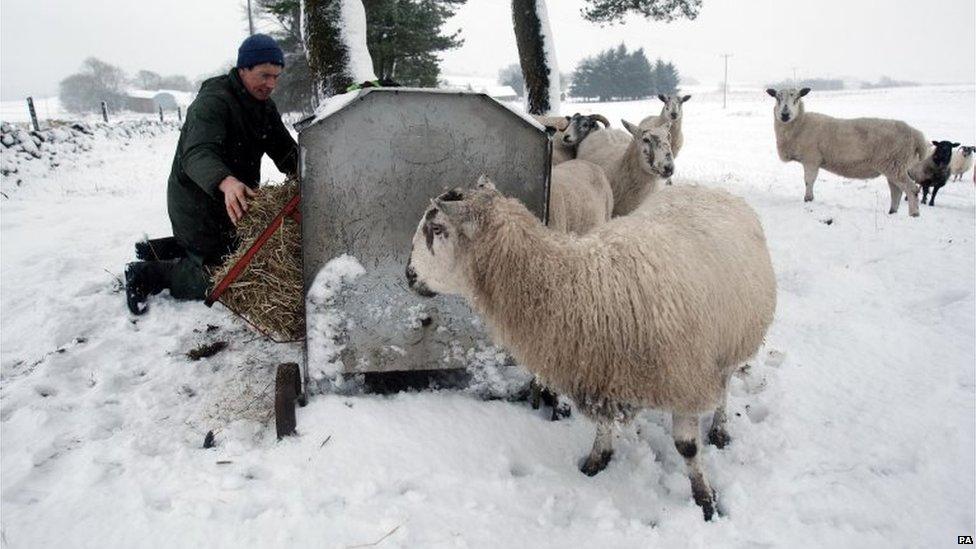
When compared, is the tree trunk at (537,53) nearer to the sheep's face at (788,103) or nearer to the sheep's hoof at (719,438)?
the sheep's face at (788,103)

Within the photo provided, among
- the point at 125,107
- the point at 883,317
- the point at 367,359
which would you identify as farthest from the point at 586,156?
the point at 125,107

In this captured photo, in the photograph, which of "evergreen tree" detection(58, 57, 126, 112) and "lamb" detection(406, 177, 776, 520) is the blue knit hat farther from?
"evergreen tree" detection(58, 57, 126, 112)

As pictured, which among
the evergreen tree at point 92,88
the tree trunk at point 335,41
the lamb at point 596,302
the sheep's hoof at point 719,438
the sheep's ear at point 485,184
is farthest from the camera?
the evergreen tree at point 92,88

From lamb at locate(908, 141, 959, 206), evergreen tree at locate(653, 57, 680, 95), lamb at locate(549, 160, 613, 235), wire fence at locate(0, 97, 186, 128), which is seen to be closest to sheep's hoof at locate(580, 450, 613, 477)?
lamb at locate(549, 160, 613, 235)

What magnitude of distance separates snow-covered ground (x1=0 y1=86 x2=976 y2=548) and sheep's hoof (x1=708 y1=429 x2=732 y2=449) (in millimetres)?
48

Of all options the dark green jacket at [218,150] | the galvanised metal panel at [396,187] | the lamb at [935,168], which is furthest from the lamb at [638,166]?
the lamb at [935,168]

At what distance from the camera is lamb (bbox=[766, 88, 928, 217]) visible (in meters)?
8.78

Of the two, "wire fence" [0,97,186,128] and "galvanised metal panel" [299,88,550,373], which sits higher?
"wire fence" [0,97,186,128]

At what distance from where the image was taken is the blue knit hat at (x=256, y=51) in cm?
366

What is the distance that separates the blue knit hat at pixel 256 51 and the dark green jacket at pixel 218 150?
0.18 meters

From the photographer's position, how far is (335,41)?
584 cm

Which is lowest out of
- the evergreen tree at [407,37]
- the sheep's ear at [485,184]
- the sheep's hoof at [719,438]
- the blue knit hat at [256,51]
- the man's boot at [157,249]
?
the sheep's hoof at [719,438]

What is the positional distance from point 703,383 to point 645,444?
67cm

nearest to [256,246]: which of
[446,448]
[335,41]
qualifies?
[446,448]
